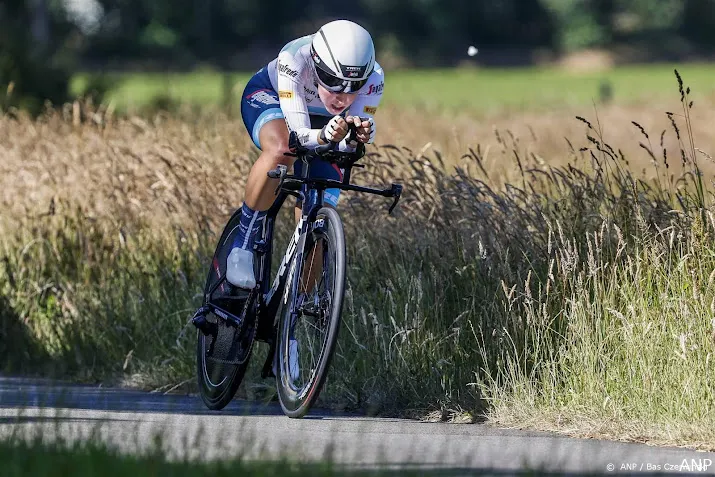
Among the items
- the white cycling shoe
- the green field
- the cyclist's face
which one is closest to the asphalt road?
the white cycling shoe

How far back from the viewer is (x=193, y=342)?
952 cm

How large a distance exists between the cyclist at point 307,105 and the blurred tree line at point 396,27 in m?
73.2

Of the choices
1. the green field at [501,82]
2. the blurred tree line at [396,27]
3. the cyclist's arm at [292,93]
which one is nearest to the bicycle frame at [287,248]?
the cyclist's arm at [292,93]

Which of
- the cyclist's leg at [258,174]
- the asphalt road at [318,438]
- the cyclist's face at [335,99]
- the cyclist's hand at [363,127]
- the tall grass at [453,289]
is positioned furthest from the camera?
the cyclist's leg at [258,174]

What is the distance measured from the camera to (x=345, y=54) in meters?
7.26

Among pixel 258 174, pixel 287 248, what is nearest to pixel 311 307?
pixel 287 248

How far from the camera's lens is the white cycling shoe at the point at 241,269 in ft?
26.1

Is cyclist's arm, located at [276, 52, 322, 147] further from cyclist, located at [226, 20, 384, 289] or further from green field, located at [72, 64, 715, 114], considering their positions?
green field, located at [72, 64, 715, 114]

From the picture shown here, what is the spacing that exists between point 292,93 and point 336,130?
1.87ft

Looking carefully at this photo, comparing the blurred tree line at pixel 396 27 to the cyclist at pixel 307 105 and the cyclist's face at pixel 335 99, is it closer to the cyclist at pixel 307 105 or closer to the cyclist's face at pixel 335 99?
the cyclist at pixel 307 105

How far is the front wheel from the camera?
23.2 ft

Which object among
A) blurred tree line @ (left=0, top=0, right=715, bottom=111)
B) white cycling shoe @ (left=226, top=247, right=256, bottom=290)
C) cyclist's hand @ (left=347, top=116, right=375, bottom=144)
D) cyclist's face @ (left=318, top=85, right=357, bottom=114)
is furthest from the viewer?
blurred tree line @ (left=0, top=0, right=715, bottom=111)

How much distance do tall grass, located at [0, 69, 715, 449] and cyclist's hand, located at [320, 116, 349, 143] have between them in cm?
129

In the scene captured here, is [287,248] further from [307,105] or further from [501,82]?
[501,82]
